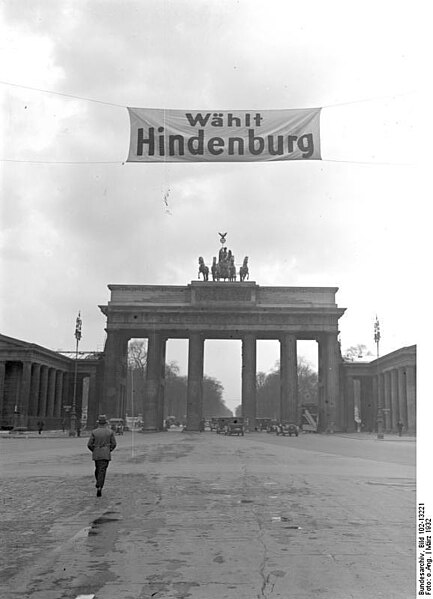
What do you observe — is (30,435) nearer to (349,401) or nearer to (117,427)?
(117,427)

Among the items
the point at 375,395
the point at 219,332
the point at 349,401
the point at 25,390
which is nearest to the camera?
the point at 25,390

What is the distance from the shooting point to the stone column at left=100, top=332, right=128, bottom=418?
7581cm

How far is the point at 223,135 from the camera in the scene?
35.6 feet

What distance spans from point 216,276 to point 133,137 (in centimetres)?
6758

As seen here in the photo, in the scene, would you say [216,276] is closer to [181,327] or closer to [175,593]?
[181,327]

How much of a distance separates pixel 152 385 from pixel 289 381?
16.3 meters

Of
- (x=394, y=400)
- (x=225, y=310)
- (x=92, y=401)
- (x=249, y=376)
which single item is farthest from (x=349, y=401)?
(x=92, y=401)

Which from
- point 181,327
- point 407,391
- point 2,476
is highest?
point 181,327

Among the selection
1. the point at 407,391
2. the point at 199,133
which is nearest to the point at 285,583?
the point at 199,133

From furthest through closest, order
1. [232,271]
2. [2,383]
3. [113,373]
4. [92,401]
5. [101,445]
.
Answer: [92,401], [232,271], [113,373], [2,383], [101,445]

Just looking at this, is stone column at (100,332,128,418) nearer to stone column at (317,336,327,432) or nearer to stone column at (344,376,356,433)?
stone column at (317,336,327,432)

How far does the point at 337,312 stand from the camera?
76812 millimetres

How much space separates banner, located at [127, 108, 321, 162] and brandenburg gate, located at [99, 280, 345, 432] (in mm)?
64865

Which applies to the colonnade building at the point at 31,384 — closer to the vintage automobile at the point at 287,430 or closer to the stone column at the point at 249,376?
the stone column at the point at 249,376
